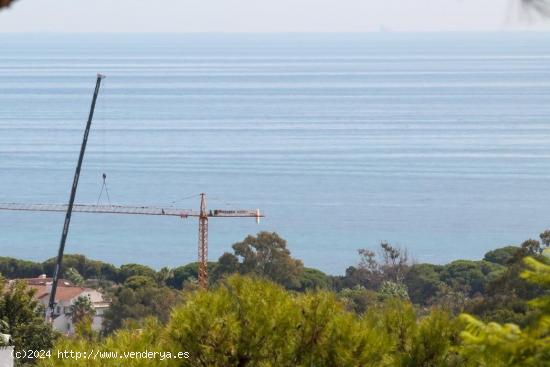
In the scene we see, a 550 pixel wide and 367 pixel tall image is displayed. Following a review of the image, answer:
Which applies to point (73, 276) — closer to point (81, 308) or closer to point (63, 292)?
point (63, 292)

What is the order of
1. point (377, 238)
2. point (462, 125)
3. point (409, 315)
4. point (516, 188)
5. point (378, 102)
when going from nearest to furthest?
point (409, 315) < point (377, 238) < point (516, 188) < point (462, 125) < point (378, 102)

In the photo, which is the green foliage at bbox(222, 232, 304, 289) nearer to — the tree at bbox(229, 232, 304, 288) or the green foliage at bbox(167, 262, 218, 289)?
the tree at bbox(229, 232, 304, 288)

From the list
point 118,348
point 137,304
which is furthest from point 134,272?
point 118,348

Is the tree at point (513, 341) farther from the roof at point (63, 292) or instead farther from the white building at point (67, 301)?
the roof at point (63, 292)

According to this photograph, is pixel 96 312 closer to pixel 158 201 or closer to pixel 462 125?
pixel 158 201

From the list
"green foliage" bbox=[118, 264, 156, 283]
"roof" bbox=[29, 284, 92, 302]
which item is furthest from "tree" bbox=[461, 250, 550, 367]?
"green foliage" bbox=[118, 264, 156, 283]

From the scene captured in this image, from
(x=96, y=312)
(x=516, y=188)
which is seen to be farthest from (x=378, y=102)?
(x=96, y=312)
